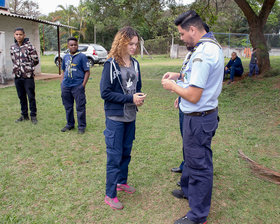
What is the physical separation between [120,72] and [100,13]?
37.8 feet

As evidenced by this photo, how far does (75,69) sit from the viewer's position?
16.6 ft

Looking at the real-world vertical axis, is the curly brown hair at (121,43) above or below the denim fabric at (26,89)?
above

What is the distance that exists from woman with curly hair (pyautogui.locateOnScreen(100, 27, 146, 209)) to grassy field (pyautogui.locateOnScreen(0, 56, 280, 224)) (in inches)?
18.7

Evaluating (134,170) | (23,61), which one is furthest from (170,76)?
(23,61)

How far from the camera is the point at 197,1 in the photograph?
35.7 feet

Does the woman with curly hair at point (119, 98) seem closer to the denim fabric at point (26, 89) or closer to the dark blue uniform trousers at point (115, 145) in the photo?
the dark blue uniform trousers at point (115, 145)

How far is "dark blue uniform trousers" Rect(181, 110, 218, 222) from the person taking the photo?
243cm

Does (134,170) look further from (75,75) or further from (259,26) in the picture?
(259,26)

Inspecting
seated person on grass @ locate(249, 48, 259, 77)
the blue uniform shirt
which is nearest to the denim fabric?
the blue uniform shirt

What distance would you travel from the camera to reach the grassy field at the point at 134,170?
2881 millimetres

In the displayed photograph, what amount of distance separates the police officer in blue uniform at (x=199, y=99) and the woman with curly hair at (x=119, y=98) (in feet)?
1.74

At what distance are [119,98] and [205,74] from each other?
3.05 feet

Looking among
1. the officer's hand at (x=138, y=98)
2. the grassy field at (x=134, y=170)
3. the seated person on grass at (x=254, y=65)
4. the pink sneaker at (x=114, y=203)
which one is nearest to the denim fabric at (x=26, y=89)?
the grassy field at (x=134, y=170)

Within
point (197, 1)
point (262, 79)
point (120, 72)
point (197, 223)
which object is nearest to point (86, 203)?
point (197, 223)
